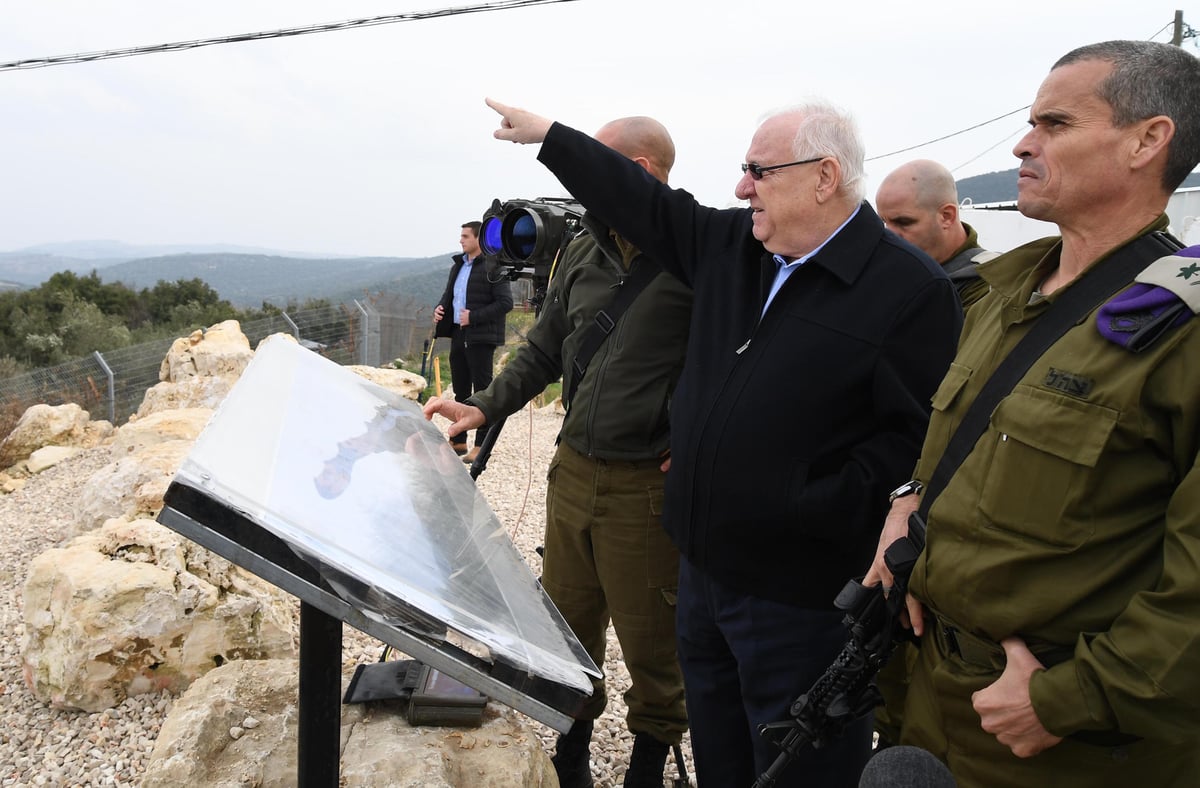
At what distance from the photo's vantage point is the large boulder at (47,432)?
7.96 metres

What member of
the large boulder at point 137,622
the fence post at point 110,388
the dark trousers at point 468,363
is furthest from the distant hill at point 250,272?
the large boulder at point 137,622

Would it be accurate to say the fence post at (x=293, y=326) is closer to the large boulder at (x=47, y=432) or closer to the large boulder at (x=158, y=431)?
the large boulder at (x=47, y=432)

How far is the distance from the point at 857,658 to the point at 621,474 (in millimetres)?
964

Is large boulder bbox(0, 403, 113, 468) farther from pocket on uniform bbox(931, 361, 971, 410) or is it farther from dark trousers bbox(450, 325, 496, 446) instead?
pocket on uniform bbox(931, 361, 971, 410)

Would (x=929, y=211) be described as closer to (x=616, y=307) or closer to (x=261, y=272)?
(x=616, y=307)

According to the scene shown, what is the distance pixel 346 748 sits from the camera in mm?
1912

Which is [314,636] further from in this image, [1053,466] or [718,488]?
[1053,466]

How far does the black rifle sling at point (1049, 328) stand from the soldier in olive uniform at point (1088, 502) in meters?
0.03

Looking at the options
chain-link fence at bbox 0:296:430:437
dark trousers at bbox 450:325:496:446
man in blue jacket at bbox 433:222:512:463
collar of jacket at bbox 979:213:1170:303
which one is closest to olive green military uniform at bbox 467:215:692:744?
collar of jacket at bbox 979:213:1170:303

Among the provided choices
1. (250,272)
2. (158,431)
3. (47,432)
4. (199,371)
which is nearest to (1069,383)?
(158,431)

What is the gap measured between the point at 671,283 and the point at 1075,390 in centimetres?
127

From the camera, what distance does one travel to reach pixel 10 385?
10.1 meters

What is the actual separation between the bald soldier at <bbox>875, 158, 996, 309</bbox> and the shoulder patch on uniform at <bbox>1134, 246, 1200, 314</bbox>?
1936 mm

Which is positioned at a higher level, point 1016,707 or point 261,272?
point 1016,707
